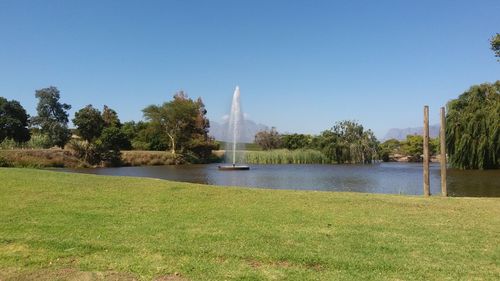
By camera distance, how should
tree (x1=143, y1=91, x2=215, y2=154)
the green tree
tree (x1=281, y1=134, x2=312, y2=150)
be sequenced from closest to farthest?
tree (x1=143, y1=91, x2=215, y2=154) < the green tree < tree (x1=281, y1=134, x2=312, y2=150)

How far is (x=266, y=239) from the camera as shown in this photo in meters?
7.27

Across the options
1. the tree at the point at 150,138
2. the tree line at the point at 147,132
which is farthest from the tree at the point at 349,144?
the tree at the point at 150,138

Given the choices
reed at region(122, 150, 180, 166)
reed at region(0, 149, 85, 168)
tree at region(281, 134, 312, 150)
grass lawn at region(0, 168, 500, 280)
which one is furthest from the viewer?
tree at region(281, 134, 312, 150)

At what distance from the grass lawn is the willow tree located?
30.2 m

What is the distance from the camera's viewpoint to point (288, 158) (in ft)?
208

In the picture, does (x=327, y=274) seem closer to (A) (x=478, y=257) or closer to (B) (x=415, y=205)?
(A) (x=478, y=257)

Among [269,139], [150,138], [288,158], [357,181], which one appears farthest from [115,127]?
[357,181]

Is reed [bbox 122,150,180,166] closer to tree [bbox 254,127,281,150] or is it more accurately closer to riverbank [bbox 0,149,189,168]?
riverbank [bbox 0,149,189,168]

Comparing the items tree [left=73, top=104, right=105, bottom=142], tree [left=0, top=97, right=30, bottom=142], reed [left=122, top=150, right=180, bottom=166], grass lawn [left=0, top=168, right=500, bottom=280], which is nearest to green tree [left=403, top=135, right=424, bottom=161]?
reed [left=122, top=150, right=180, bottom=166]

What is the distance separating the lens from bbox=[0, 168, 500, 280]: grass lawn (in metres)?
5.73

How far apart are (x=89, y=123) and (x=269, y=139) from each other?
35.4 meters

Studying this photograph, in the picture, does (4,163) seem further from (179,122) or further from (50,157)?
(179,122)

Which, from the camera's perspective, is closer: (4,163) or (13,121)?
(4,163)

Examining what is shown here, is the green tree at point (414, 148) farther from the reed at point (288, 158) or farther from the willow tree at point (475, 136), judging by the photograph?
the willow tree at point (475, 136)
